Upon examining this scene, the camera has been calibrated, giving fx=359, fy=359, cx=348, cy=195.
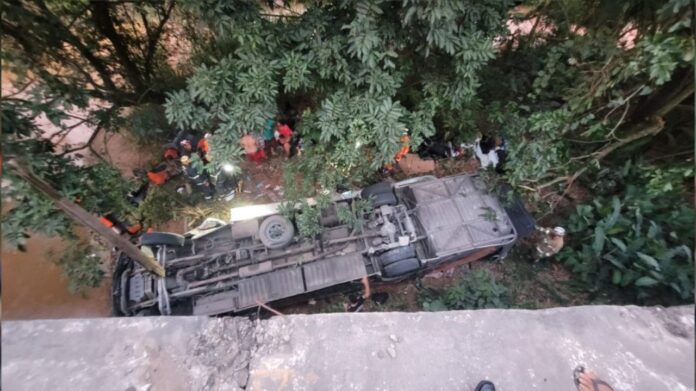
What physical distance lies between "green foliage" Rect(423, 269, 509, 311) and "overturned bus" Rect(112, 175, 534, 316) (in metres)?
0.36

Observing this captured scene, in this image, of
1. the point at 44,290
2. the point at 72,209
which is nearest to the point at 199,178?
the point at 72,209

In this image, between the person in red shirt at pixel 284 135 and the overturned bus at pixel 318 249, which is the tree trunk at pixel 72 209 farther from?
the person in red shirt at pixel 284 135

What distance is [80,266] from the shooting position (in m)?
4.39

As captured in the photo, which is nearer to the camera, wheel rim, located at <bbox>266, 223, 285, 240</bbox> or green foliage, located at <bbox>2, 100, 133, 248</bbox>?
green foliage, located at <bbox>2, 100, 133, 248</bbox>

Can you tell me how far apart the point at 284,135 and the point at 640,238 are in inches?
189

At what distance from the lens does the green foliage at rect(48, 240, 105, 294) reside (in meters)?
4.36

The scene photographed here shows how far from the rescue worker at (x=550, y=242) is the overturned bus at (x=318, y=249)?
1.16ft

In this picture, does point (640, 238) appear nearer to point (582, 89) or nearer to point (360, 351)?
point (582, 89)

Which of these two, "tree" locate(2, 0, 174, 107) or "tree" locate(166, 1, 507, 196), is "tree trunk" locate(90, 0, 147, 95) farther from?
"tree" locate(166, 1, 507, 196)

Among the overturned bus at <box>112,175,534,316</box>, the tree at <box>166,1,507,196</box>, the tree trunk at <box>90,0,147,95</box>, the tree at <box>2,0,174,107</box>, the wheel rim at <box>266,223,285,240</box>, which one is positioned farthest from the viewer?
the tree trunk at <box>90,0,147,95</box>

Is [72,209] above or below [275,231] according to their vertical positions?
above

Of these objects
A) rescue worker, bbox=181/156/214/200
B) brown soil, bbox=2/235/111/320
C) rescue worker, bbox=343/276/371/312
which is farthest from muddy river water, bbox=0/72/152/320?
rescue worker, bbox=343/276/371/312

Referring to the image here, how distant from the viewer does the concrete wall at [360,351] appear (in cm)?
189

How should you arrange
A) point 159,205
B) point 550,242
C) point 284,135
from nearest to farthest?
point 550,242 → point 159,205 → point 284,135
